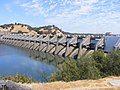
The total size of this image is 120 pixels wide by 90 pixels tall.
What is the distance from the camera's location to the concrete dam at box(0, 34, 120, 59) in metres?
56.5

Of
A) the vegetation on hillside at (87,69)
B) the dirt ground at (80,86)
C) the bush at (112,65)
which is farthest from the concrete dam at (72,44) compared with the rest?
the dirt ground at (80,86)

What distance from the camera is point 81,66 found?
15.8 metres

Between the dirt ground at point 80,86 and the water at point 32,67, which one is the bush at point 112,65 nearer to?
the water at point 32,67

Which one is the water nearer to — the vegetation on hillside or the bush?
the vegetation on hillside

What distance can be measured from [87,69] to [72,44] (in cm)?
5034

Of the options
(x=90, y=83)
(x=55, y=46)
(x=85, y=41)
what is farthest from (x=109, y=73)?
(x=55, y=46)

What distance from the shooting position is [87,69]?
1501 centimetres

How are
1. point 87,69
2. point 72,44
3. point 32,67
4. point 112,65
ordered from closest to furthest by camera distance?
point 87,69 → point 112,65 → point 32,67 → point 72,44

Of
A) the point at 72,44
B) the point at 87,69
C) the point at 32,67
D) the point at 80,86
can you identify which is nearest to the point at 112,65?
the point at 87,69

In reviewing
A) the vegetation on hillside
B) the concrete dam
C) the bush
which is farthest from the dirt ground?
the concrete dam

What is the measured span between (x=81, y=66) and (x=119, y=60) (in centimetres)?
303

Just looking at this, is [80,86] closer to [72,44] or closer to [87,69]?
[87,69]

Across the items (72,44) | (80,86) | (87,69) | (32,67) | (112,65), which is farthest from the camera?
(72,44)

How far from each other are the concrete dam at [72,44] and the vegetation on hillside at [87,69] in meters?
25.2
